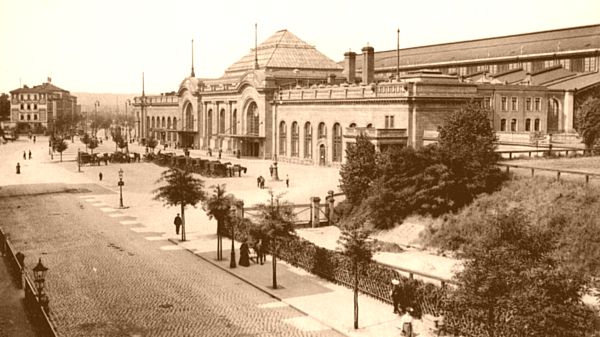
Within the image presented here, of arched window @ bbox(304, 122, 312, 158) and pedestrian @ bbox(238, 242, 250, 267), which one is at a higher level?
arched window @ bbox(304, 122, 312, 158)

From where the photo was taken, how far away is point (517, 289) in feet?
54.7

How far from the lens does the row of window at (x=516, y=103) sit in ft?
221

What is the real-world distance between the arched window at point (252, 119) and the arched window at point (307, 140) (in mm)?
11553

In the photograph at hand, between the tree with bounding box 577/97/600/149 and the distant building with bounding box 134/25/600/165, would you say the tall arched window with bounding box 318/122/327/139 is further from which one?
the tree with bounding box 577/97/600/149

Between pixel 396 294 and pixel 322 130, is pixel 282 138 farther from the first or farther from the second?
pixel 396 294

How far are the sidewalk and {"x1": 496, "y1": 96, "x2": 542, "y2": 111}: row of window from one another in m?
43.6

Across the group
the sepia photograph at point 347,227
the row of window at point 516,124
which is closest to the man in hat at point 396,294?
the sepia photograph at point 347,227

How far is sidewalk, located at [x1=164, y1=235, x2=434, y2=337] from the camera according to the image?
20.4 metres

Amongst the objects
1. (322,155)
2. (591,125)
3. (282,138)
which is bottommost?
(322,155)

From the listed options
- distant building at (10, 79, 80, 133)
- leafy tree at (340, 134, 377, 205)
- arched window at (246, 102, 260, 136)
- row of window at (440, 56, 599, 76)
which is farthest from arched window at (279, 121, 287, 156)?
distant building at (10, 79, 80, 133)

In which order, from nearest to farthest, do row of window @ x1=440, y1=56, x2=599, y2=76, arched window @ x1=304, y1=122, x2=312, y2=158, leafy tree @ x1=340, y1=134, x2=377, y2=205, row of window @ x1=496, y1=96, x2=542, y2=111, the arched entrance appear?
leafy tree @ x1=340, y1=134, x2=377, y2=205
row of window @ x1=496, y1=96, x2=542, y2=111
the arched entrance
arched window @ x1=304, y1=122, x2=312, y2=158
row of window @ x1=440, y1=56, x2=599, y2=76

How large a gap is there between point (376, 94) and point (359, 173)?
2238cm

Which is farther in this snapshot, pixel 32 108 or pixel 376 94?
pixel 32 108

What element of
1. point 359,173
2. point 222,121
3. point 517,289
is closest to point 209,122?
point 222,121
